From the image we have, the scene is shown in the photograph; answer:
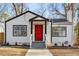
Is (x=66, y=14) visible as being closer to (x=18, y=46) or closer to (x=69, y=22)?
(x=69, y=22)

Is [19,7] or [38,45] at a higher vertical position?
[19,7]

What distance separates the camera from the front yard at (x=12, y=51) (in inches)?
125

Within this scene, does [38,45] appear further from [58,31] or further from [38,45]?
[58,31]

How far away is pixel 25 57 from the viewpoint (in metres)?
3.18

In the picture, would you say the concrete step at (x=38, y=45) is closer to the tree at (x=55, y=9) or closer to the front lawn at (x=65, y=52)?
the front lawn at (x=65, y=52)

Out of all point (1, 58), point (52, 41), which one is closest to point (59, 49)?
point (52, 41)

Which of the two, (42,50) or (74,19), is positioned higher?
(74,19)

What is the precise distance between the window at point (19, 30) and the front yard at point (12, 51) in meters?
0.16

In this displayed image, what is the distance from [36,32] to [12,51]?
32 cm

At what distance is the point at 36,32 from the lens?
10.6ft

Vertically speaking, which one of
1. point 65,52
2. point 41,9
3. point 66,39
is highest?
point 41,9

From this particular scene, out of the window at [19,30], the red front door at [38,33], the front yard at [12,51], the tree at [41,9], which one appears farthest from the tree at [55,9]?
the front yard at [12,51]

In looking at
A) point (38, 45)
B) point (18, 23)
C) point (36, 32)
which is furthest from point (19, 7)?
point (38, 45)

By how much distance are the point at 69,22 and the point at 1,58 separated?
0.81 meters
